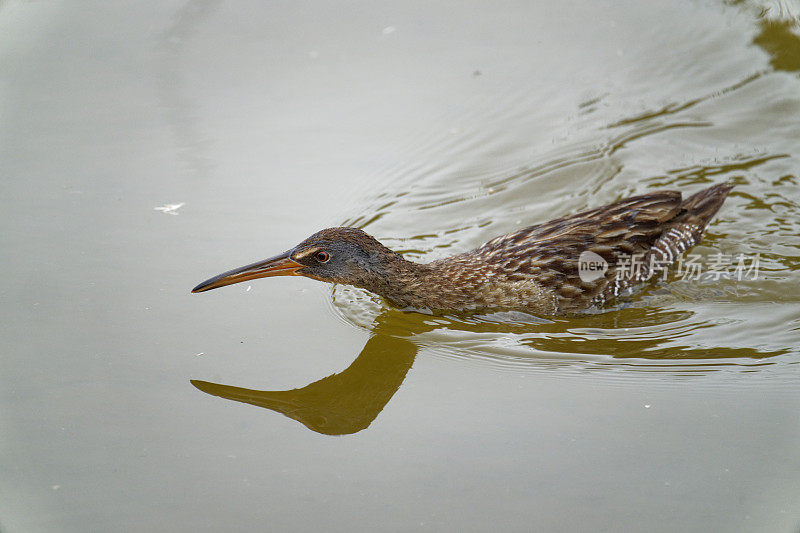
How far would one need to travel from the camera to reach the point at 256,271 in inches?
241

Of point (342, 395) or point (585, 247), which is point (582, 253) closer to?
point (585, 247)

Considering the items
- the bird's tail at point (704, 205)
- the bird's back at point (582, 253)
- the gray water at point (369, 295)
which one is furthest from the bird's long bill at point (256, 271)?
the bird's tail at point (704, 205)

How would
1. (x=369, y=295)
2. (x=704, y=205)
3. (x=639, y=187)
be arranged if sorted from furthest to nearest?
(x=639, y=187) → (x=704, y=205) → (x=369, y=295)

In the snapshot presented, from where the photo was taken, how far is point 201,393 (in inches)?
221

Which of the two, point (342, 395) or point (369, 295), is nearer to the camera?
point (342, 395)

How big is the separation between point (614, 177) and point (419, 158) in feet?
6.18

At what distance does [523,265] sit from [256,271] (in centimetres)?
199

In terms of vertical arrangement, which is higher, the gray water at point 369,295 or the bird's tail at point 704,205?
the bird's tail at point 704,205

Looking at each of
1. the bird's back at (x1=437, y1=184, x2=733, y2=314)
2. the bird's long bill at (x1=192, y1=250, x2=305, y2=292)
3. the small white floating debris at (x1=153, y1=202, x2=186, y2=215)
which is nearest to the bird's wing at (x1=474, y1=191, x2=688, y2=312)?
the bird's back at (x1=437, y1=184, x2=733, y2=314)

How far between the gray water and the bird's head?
0.38 m

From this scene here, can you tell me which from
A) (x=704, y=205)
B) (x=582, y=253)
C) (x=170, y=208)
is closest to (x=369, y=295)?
(x=582, y=253)

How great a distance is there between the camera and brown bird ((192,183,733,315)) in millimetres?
6312

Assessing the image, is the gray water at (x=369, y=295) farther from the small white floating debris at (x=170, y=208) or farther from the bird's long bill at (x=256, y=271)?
the bird's long bill at (x=256, y=271)

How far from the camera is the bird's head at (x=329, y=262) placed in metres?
6.12
